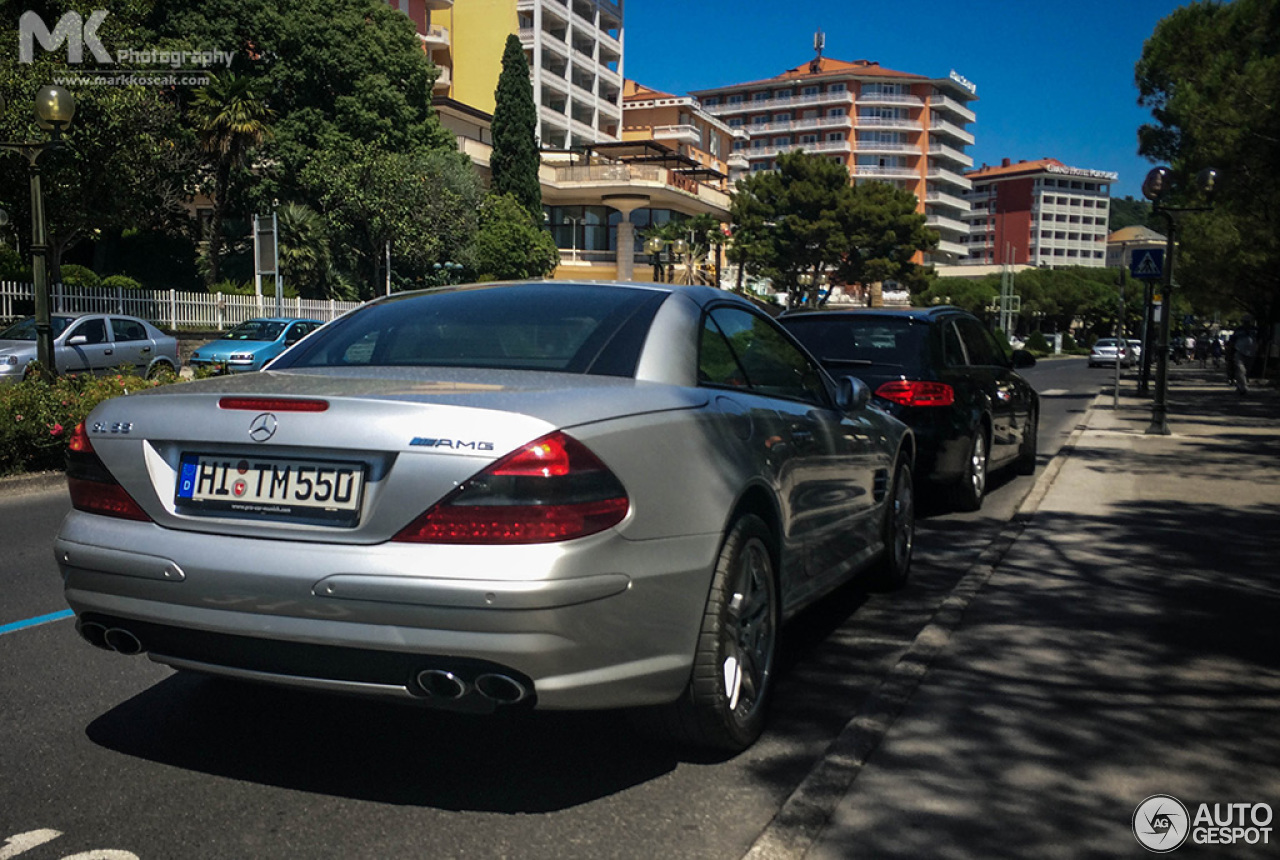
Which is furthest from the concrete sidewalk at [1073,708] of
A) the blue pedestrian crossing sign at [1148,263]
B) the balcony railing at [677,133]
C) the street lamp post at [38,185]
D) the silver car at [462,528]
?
the balcony railing at [677,133]

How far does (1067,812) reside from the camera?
336cm

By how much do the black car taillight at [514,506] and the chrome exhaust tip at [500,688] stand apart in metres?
A: 0.35

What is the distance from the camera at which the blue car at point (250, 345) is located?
79.3 feet

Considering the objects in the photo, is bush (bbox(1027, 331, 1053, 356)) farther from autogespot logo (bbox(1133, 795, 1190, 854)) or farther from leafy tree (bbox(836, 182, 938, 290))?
autogespot logo (bbox(1133, 795, 1190, 854))

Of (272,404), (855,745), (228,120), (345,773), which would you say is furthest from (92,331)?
(855,745)

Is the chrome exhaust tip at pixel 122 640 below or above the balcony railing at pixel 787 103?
below

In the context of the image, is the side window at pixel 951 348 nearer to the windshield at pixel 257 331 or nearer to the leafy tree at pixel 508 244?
the windshield at pixel 257 331

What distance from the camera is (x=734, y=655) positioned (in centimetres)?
376

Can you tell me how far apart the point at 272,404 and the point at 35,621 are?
3081 mm

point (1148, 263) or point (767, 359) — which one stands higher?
point (1148, 263)

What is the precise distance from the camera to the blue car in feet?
79.3

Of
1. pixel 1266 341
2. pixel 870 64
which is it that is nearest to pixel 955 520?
pixel 1266 341

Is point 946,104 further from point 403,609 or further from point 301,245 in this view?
point 403,609

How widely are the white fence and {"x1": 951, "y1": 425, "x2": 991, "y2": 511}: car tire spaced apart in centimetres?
1780
